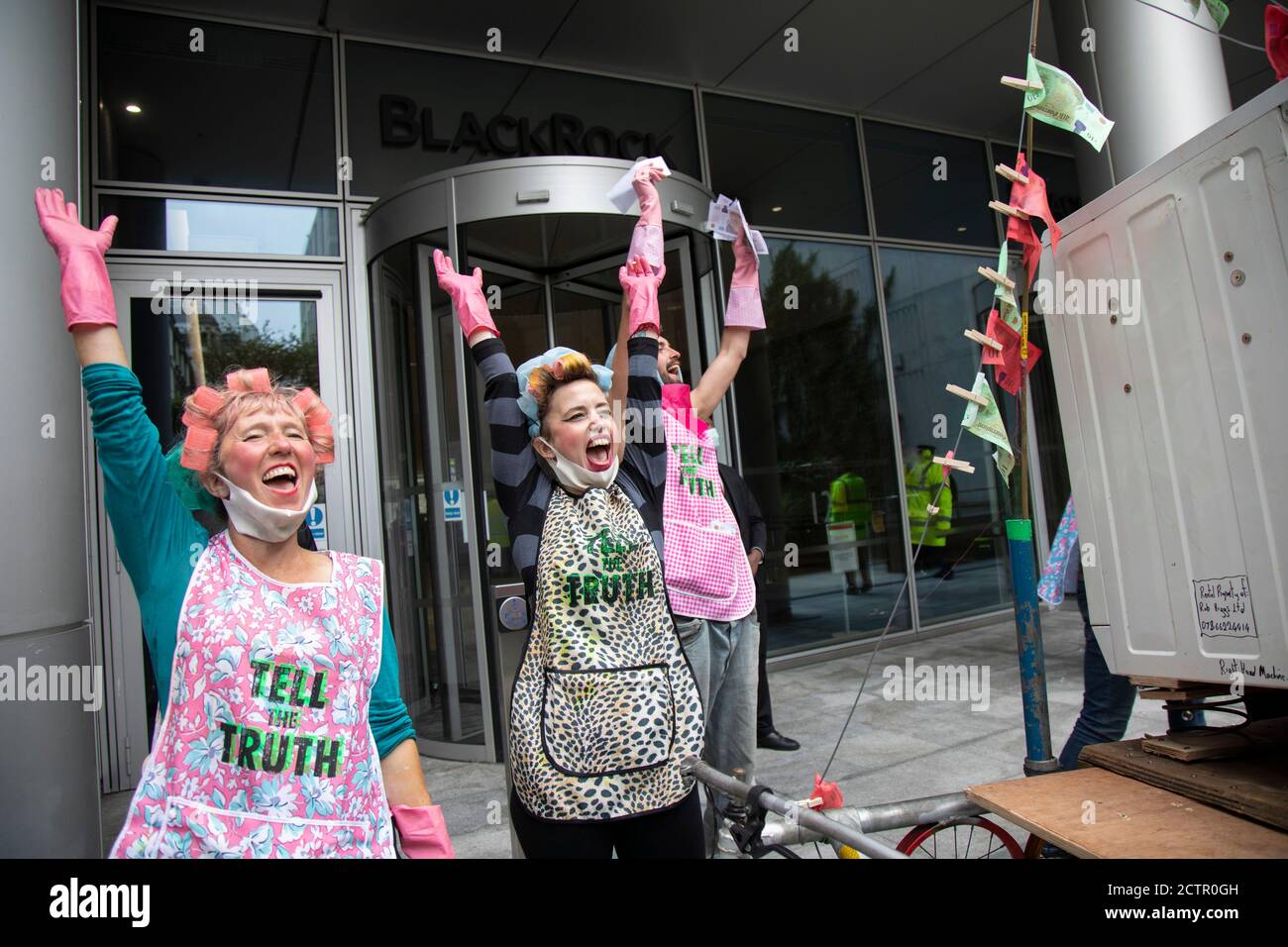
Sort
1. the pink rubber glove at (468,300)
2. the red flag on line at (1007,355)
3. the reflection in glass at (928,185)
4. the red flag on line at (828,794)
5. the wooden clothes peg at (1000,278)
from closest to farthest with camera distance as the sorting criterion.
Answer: the red flag on line at (828,794) → the pink rubber glove at (468,300) → the wooden clothes peg at (1000,278) → the red flag on line at (1007,355) → the reflection in glass at (928,185)

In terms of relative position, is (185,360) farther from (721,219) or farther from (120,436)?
(120,436)

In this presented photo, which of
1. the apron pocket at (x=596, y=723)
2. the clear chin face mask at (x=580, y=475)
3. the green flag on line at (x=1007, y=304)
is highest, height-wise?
the green flag on line at (x=1007, y=304)

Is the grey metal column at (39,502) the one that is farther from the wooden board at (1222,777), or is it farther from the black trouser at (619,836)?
the wooden board at (1222,777)

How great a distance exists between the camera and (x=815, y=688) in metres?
5.61

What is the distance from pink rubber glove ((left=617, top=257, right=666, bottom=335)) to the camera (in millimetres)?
2086

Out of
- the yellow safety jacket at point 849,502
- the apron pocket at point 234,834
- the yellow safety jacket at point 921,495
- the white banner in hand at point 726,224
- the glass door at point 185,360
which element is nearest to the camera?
the apron pocket at point 234,834

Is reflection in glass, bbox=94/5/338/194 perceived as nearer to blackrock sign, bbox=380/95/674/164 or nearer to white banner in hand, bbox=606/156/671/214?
blackrock sign, bbox=380/95/674/164

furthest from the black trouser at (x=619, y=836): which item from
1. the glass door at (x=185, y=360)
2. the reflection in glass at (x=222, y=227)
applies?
the reflection in glass at (x=222, y=227)

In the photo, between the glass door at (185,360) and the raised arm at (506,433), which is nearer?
the raised arm at (506,433)

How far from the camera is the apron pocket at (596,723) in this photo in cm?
166

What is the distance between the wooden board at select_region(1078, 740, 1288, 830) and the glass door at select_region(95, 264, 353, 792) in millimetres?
4037

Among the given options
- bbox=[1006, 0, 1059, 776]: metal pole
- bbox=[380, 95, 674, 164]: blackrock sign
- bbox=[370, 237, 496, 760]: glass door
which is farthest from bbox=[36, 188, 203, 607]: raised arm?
bbox=[380, 95, 674, 164]: blackrock sign

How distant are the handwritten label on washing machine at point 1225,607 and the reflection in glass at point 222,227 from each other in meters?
4.84
